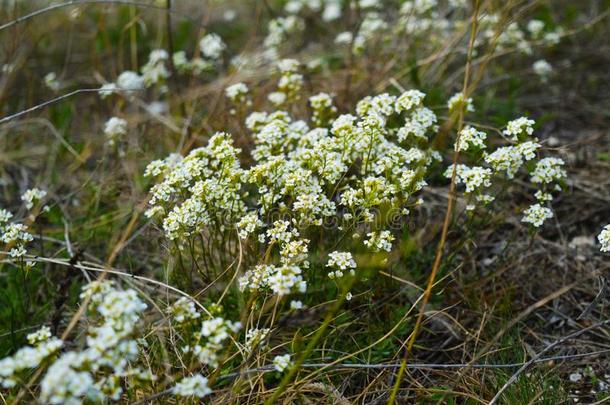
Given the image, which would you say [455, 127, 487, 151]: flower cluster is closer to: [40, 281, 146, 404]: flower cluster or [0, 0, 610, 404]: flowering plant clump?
→ [0, 0, 610, 404]: flowering plant clump

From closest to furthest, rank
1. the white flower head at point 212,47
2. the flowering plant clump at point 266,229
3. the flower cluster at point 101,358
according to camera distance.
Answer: the flower cluster at point 101,358 < the flowering plant clump at point 266,229 < the white flower head at point 212,47

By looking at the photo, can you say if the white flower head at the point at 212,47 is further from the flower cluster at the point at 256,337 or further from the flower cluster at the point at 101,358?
the flower cluster at the point at 101,358

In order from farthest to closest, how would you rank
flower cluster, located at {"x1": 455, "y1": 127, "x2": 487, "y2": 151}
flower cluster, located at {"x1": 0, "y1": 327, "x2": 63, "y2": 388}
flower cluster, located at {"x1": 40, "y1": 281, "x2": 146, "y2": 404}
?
flower cluster, located at {"x1": 455, "y1": 127, "x2": 487, "y2": 151}
flower cluster, located at {"x1": 0, "y1": 327, "x2": 63, "y2": 388}
flower cluster, located at {"x1": 40, "y1": 281, "x2": 146, "y2": 404}

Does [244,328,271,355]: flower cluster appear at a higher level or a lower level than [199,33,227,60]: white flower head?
lower

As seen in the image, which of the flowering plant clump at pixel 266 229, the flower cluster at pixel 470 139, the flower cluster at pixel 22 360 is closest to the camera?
the flower cluster at pixel 22 360

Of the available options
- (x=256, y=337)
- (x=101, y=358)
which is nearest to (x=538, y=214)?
(x=256, y=337)

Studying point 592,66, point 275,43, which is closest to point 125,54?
point 275,43

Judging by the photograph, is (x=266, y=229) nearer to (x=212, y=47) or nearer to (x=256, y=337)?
(x=256, y=337)

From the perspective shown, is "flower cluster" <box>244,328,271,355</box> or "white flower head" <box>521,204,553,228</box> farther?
"white flower head" <box>521,204,553,228</box>

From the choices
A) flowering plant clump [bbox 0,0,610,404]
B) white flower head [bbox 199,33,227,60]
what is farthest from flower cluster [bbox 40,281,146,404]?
white flower head [bbox 199,33,227,60]

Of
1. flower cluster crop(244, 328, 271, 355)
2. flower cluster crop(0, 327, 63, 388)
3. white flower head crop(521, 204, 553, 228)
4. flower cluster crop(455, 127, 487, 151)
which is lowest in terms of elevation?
white flower head crop(521, 204, 553, 228)

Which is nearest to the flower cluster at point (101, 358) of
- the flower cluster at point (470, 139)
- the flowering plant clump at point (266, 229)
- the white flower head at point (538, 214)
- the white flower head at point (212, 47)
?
the flowering plant clump at point (266, 229)

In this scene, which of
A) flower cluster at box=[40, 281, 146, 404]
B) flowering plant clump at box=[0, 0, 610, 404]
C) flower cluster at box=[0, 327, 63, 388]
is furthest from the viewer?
flowering plant clump at box=[0, 0, 610, 404]
